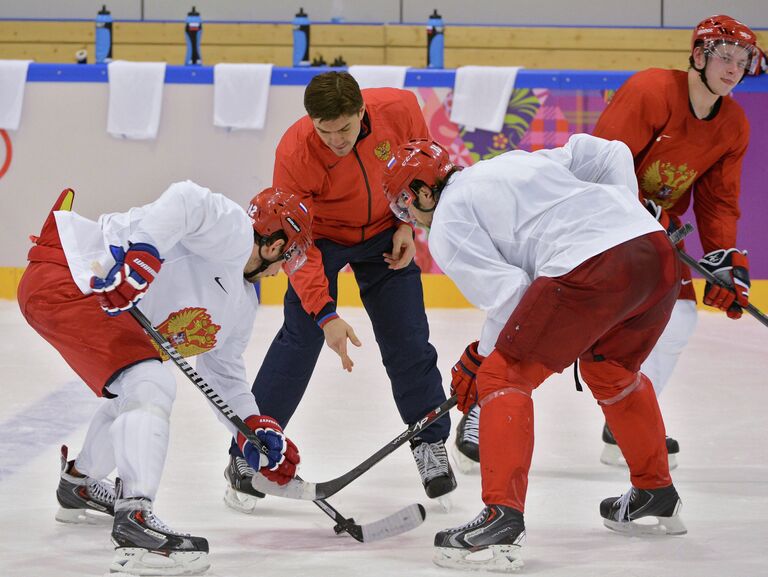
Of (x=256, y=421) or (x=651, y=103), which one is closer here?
(x=256, y=421)

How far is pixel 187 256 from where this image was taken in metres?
2.48

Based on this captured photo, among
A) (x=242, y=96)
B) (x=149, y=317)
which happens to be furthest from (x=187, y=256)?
(x=242, y=96)

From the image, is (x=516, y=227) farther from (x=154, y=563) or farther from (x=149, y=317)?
(x=154, y=563)

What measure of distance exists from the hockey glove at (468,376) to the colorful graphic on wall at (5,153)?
3818 millimetres

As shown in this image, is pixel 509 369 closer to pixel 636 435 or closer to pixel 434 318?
pixel 636 435

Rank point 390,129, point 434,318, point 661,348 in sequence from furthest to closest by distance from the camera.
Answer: point 434,318
point 661,348
point 390,129

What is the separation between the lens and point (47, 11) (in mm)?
8219

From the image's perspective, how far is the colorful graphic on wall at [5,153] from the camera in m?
5.66

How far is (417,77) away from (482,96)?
0.32 meters

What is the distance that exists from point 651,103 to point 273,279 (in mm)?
2915

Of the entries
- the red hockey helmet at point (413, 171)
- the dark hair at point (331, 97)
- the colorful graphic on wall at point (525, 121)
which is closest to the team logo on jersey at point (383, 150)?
the dark hair at point (331, 97)

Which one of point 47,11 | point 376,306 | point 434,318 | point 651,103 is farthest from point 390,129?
point 47,11

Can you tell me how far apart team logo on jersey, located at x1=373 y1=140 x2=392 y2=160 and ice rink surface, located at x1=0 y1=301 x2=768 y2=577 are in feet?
2.70

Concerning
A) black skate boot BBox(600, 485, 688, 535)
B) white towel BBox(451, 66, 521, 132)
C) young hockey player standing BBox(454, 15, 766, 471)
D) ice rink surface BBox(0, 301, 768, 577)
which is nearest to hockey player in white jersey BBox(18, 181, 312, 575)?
ice rink surface BBox(0, 301, 768, 577)
